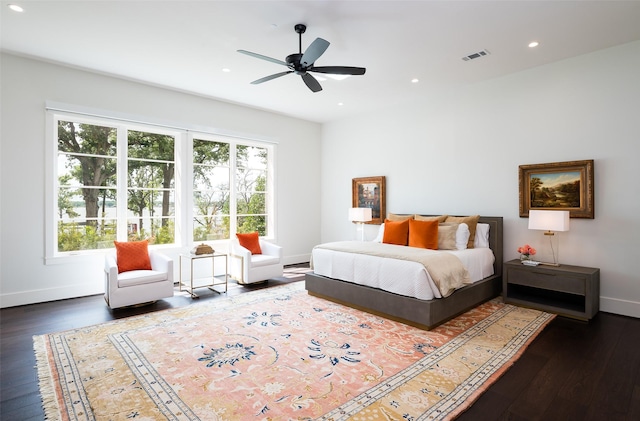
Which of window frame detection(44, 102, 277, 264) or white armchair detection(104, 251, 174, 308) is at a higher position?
window frame detection(44, 102, 277, 264)

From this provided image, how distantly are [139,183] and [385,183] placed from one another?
14.1 ft

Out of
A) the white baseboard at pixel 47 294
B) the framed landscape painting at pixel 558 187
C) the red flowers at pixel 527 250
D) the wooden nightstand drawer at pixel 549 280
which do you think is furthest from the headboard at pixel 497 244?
the white baseboard at pixel 47 294

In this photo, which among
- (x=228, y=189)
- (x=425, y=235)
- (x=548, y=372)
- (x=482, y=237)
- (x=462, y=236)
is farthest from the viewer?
(x=228, y=189)

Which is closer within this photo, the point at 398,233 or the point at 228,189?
the point at 398,233

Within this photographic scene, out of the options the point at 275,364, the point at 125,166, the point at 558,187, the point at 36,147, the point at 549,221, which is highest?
the point at 36,147

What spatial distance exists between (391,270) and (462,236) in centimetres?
161

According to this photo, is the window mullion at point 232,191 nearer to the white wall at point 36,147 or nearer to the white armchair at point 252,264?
the white armchair at point 252,264

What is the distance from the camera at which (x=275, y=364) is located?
2.67 meters

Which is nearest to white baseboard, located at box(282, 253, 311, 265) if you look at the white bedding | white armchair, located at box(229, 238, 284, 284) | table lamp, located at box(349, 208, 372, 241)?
white armchair, located at box(229, 238, 284, 284)

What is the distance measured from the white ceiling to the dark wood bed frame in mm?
2346

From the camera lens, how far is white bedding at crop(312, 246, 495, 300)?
3.38 m

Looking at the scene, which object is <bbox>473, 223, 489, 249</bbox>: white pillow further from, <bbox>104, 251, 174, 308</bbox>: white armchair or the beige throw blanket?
<bbox>104, 251, 174, 308</bbox>: white armchair

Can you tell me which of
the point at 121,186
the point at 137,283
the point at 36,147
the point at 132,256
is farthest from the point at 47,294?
the point at 36,147

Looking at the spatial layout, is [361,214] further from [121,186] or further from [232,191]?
[121,186]
